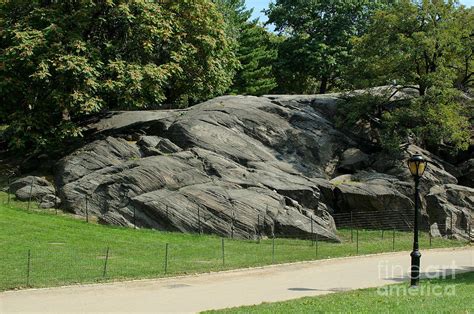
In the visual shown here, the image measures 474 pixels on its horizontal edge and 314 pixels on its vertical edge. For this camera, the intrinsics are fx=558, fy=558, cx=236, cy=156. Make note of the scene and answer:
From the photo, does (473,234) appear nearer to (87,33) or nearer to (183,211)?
(183,211)

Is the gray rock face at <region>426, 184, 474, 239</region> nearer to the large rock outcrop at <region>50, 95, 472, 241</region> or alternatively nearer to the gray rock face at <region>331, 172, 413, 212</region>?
the large rock outcrop at <region>50, 95, 472, 241</region>

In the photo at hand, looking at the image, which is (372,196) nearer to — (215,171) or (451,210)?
(451,210)

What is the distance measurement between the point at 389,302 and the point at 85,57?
86.5 ft

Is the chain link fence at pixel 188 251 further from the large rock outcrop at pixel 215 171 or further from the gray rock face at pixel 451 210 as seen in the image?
the large rock outcrop at pixel 215 171

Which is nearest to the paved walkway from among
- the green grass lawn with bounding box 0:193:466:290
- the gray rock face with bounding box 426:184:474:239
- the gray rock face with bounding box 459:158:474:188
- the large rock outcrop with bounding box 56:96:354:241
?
the green grass lawn with bounding box 0:193:466:290

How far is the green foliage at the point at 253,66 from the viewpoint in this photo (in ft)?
191

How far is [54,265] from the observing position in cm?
2045

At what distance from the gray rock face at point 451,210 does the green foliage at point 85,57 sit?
18.2m

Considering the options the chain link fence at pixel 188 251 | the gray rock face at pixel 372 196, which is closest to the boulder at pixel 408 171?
the gray rock face at pixel 372 196

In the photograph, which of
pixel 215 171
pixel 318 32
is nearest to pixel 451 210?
pixel 215 171

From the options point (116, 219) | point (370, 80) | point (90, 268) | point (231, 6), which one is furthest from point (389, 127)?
point (231, 6)
